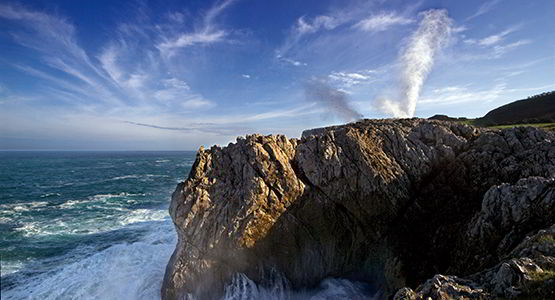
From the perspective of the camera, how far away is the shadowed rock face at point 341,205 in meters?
18.0

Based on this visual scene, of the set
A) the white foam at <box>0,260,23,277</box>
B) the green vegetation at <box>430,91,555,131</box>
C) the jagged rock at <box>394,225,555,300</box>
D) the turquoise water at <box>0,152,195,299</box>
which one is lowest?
the white foam at <box>0,260,23,277</box>

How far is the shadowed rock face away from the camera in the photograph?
59.0ft

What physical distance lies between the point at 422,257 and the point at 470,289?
27.5ft

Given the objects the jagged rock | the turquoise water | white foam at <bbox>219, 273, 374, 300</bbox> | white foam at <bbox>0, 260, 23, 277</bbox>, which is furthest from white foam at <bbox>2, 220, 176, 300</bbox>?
the jagged rock

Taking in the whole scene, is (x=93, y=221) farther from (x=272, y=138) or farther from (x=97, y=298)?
(x=272, y=138)

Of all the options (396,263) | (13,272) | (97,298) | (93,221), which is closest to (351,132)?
(396,263)

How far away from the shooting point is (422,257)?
17000 mm

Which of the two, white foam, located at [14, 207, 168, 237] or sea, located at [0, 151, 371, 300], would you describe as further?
white foam, located at [14, 207, 168, 237]

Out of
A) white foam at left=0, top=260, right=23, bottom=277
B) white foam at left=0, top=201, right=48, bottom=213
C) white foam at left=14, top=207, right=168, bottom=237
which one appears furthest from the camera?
white foam at left=0, top=201, right=48, bottom=213

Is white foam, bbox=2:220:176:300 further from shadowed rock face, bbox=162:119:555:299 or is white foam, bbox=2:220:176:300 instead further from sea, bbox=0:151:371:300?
shadowed rock face, bbox=162:119:555:299

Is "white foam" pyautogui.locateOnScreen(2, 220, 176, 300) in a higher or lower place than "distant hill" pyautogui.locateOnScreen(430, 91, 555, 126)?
lower

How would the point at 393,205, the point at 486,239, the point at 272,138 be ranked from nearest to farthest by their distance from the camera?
the point at 486,239 < the point at 393,205 < the point at 272,138

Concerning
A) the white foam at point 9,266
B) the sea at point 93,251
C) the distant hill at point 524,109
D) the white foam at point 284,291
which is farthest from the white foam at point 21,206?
the distant hill at point 524,109

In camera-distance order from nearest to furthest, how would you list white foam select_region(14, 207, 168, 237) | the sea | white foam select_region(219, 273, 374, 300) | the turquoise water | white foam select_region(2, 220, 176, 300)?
white foam select_region(219, 273, 374, 300), the sea, white foam select_region(2, 220, 176, 300), the turquoise water, white foam select_region(14, 207, 168, 237)
